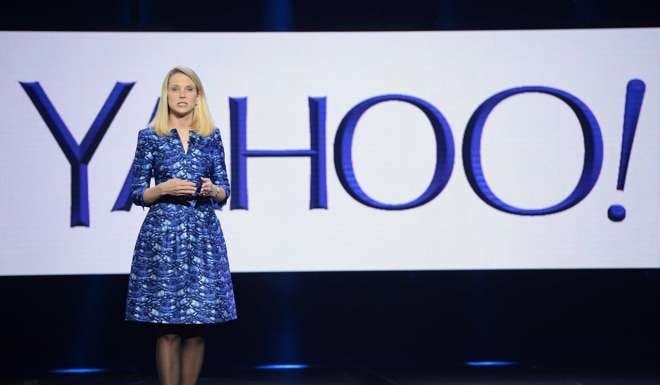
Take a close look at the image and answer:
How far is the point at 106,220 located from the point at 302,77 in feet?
4.04

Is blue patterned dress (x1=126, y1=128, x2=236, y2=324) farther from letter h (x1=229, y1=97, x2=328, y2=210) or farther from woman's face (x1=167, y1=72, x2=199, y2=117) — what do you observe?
letter h (x1=229, y1=97, x2=328, y2=210)

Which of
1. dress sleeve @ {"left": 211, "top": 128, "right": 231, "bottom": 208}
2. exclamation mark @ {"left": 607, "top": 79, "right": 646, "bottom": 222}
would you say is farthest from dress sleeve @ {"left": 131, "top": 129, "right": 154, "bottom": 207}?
exclamation mark @ {"left": 607, "top": 79, "right": 646, "bottom": 222}

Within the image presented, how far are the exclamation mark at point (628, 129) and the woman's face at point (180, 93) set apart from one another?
103 inches

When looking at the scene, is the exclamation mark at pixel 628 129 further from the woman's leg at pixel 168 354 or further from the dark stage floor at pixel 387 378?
the woman's leg at pixel 168 354

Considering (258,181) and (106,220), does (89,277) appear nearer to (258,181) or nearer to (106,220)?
(106,220)

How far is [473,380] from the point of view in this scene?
494cm

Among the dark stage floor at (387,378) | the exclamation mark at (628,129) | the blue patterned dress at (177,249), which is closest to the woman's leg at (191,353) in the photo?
the blue patterned dress at (177,249)

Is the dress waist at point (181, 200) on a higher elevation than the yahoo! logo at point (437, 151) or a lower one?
lower

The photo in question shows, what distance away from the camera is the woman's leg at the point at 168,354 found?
338cm

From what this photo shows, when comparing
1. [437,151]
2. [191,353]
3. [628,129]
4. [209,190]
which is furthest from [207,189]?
[628,129]

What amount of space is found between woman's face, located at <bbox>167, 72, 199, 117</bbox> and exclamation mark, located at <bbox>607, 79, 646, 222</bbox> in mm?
2610

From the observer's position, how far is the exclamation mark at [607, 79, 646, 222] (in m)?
5.13

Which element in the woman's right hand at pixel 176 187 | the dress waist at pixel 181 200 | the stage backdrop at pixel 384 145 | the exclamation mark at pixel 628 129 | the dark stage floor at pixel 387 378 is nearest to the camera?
the woman's right hand at pixel 176 187

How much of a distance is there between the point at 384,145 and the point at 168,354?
2.07 metres
